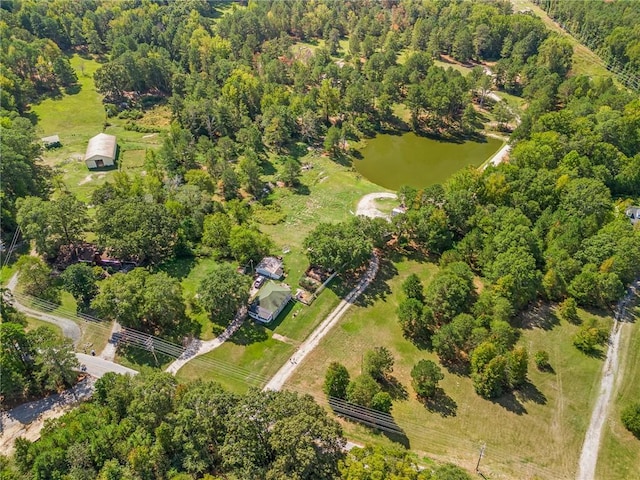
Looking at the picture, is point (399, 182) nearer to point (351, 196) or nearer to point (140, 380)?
point (351, 196)

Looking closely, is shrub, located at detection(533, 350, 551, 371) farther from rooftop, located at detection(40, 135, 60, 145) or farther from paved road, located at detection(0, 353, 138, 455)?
rooftop, located at detection(40, 135, 60, 145)

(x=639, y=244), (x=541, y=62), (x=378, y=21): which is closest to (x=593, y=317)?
(x=639, y=244)

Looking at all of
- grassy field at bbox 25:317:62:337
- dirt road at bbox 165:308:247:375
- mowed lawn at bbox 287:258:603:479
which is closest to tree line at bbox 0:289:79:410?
grassy field at bbox 25:317:62:337

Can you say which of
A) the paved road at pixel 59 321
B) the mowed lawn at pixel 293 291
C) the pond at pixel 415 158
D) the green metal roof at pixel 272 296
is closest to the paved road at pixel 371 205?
the mowed lawn at pixel 293 291

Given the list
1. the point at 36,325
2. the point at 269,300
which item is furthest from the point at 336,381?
the point at 36,325

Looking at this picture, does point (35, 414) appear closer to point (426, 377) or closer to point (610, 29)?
point (426, 377)

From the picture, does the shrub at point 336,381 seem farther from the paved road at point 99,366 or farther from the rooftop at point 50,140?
the rooftop at point 50,140
